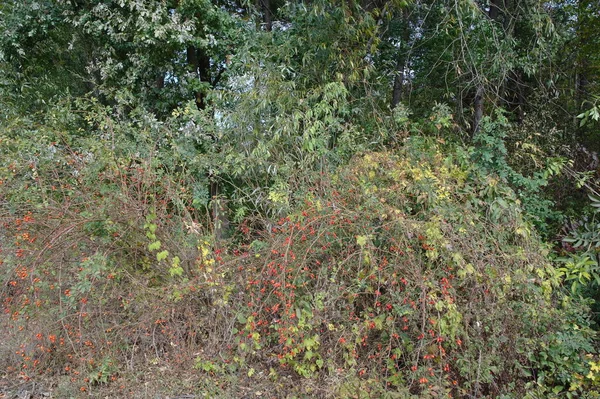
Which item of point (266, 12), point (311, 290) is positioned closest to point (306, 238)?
point (311, 290)

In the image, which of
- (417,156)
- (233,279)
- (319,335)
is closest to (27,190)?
(233,279)

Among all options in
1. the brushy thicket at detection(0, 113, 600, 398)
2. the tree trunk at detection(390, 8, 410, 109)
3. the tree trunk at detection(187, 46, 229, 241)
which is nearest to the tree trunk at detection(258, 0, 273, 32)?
the tree trunk at detection(187, 46, 229, 241)

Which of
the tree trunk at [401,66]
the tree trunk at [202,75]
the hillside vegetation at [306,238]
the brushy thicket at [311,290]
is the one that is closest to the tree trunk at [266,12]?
the tree trunk at [202,75]

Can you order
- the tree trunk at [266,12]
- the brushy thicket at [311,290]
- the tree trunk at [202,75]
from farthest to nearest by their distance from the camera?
1. the tree trunk at [266,12]
2. the tree trunk at [202,75]
3. the brushy thicket at [311,290]

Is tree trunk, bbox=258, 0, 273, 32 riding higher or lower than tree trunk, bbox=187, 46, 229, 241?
higher

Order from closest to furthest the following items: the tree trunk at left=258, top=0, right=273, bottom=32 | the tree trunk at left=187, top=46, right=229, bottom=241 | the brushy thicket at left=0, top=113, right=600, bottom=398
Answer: the brushy thicket at left=0, top=113, right=600, bottom=398, the tree trunk at left=187, top=46, right=229, bottom=241, the tree trunk at left=258, top=0, right=273, bottom=32

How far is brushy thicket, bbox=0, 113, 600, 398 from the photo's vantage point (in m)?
3.32

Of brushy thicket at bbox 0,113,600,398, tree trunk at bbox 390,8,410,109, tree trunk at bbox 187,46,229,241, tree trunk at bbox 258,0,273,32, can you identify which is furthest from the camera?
tree trunk at bbox 258,0,273,32

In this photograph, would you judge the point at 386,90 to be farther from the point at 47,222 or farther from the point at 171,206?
the point at 47,222

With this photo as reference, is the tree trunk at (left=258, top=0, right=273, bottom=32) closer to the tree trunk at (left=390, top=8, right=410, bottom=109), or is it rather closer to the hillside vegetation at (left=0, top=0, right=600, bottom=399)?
the hillside vegetation at (left=0, top=0, right=600, bottom=399)

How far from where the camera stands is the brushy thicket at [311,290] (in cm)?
332

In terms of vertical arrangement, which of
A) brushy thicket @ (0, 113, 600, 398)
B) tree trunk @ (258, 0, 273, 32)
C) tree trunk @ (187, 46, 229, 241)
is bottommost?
brushy thicket @ (0, 113, 600, 398)

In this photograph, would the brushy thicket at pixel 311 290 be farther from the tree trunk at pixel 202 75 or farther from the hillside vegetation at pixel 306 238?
the tree trunk at pixel 202 75

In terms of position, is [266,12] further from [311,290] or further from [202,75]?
[311,290]
